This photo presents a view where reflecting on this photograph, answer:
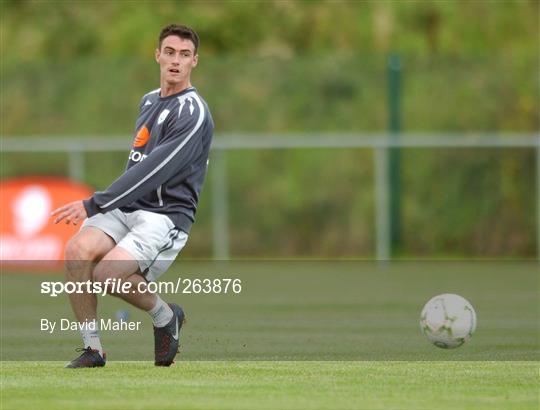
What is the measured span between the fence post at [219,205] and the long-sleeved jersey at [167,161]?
13.7 meters

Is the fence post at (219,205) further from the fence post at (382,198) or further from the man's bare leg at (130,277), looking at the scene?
the man's bare leg at (130,277)

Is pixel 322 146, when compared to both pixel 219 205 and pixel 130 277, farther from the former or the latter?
pixel 130 277

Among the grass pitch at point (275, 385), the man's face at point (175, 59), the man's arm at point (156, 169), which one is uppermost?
the man's face at point (175, 59)

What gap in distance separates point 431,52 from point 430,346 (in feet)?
57.7

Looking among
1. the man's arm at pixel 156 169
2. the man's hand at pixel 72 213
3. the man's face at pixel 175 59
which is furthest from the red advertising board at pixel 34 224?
the man's hand at pixel 72 213

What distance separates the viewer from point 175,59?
9250 mm

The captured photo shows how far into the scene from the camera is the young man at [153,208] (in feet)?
29.2

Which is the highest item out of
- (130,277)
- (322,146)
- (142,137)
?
(142,137)

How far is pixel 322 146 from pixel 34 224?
4915 mm

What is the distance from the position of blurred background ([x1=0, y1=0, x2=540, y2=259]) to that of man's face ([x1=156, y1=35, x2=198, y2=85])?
13355 millimetres

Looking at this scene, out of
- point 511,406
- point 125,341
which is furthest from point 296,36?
point 511,406

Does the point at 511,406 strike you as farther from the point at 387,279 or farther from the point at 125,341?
the point at 387,279

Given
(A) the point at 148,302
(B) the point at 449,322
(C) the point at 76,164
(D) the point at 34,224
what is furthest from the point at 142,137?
(C) the point at 76,164

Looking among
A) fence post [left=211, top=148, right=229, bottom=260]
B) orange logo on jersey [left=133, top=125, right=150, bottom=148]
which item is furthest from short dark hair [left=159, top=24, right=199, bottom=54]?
fence post [left=211, top=148, right=229, bottom=260]
